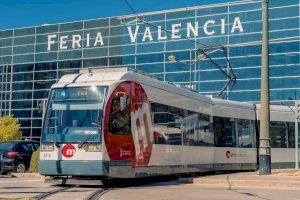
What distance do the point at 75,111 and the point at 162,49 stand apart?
1813 inches

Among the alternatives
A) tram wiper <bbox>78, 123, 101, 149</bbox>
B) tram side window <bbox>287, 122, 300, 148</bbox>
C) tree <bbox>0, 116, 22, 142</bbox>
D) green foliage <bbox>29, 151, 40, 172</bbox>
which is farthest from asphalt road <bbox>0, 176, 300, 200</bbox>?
tree <bbox>0, 116, 22, 142</bbox>

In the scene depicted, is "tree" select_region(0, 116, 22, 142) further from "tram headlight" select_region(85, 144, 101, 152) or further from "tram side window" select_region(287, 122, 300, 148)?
"tram headlight" select_region(85, 144, 101, 152)

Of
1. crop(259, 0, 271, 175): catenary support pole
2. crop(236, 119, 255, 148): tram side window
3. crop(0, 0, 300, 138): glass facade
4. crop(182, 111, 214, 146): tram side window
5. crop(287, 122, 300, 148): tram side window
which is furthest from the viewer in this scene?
crop(0, 0, 300, 138): glass facade

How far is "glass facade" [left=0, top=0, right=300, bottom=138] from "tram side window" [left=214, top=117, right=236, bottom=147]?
96.4 ft

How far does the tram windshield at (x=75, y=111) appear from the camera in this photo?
15.3m

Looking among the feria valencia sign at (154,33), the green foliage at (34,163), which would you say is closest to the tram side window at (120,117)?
the green foliage at (34,163)

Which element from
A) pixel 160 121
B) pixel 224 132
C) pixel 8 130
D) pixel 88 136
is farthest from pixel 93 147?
pixel 8 130

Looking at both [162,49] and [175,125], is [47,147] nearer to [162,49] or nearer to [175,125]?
[175,125]

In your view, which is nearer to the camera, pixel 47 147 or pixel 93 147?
pixel 93 147

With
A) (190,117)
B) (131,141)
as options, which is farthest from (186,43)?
(131,141)

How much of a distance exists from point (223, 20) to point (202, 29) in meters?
2.35

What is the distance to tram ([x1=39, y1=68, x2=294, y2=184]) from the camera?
1524 cm

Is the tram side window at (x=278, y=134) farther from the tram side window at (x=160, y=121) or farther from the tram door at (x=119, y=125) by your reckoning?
the tram door at (x=119, y=125)

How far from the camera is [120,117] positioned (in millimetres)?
15633
